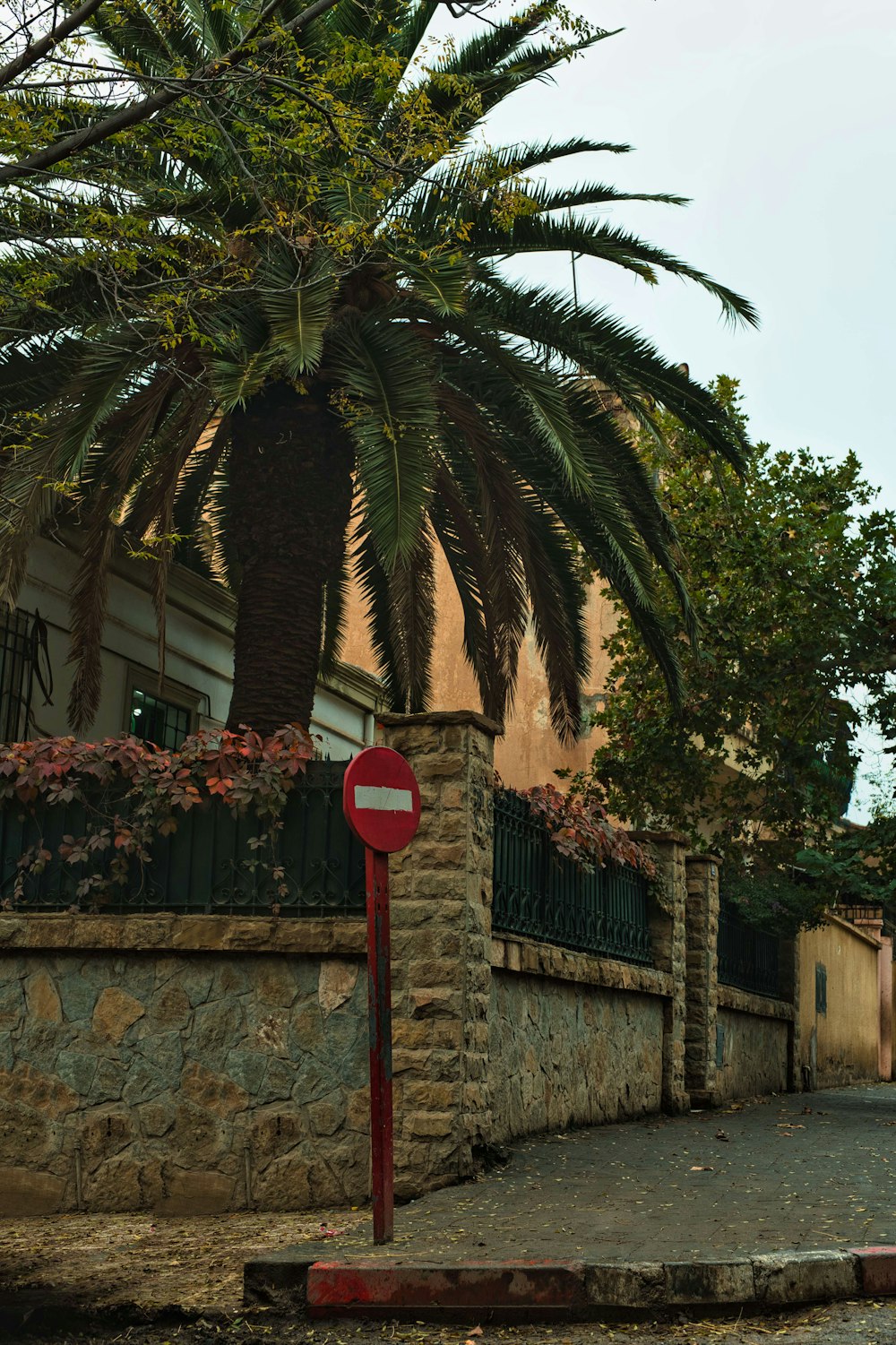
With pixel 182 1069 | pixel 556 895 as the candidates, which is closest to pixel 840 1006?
pixel 556 895

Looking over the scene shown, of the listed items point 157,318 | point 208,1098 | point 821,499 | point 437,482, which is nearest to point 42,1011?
point 208,1098

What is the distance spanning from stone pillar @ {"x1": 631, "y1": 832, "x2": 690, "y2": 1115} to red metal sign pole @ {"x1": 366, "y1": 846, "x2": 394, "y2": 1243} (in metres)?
7.01

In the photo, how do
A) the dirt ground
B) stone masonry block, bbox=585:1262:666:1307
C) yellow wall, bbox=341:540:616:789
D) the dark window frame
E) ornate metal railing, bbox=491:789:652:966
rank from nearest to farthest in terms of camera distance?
stone masonry block, bbox=585:1262:666:1307, the dirt ground, ornate metal railing, bbox=491:789:652:966, the dark window frame, yellow wall, bbox=341:540:616:789

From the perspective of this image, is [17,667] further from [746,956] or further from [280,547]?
[746,956]

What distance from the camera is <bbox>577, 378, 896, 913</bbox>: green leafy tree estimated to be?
16531 millimetres

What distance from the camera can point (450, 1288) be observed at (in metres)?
5.97

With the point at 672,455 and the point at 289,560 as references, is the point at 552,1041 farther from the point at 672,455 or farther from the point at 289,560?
the point at 672,455

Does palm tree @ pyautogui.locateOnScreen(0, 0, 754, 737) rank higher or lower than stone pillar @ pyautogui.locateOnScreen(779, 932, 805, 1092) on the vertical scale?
higher

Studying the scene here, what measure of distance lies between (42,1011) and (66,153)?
5.04m

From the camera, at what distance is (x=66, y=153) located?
8273 mm

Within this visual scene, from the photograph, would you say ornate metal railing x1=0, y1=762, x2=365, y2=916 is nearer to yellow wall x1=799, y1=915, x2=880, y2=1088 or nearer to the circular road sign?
the circular road sign

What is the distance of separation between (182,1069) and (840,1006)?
17.8m

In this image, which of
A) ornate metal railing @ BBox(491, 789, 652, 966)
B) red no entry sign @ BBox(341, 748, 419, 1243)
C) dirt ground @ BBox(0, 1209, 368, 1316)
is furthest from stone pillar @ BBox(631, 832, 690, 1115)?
red no entry sign @ BBox(341, 748, 419, 1243)


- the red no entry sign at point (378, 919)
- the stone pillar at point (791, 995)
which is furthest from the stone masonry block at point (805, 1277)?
the stone pillar at point (791, 995)
